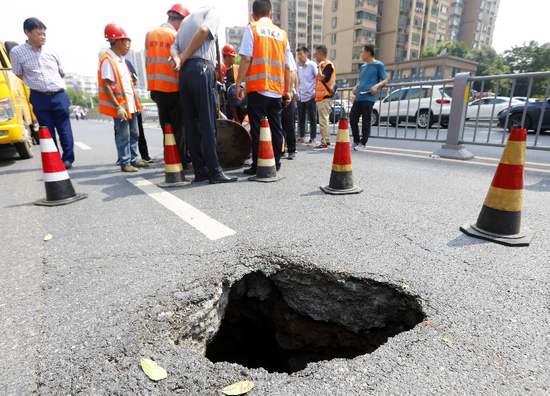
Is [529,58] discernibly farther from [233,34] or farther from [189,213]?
[233,34]

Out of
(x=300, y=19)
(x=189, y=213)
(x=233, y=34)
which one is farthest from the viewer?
(x=233, y=34)

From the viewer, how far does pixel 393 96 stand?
13.9 meters

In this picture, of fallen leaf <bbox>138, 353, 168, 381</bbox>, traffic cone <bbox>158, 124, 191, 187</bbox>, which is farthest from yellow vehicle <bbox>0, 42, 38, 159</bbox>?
fallen leaf <bbox>138, 353, 168, 381</bbox>

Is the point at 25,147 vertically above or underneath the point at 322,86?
underneath

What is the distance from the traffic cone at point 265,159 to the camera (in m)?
4.12

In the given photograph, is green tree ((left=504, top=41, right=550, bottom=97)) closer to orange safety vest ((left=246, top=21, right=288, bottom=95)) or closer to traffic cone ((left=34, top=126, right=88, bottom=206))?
orange safety vest ((left=246, top=21, right=288, bottom=95))

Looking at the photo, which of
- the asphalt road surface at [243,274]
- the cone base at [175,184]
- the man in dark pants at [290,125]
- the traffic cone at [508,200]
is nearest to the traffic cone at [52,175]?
the asphalt road surface at [243,274]

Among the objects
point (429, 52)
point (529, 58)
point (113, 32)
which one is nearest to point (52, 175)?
point (113, 32)

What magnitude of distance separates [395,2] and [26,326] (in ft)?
213

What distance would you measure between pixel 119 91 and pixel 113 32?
80cm

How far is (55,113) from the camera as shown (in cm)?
525

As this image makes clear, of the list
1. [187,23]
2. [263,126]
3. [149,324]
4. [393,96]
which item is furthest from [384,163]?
[393,96]

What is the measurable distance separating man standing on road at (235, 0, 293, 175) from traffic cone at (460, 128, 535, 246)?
2.76 m

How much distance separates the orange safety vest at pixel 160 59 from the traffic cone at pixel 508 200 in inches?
155
